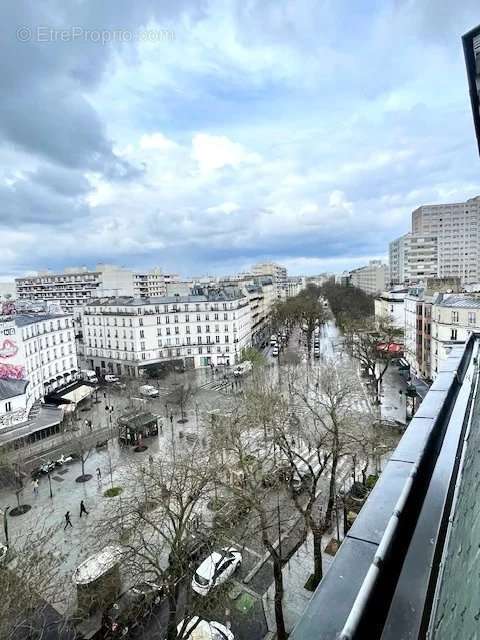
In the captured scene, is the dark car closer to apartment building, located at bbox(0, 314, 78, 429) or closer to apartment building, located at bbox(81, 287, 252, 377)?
apartment building, located at bbox(0, 314, 78, 429)

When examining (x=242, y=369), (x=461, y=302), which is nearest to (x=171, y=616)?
(x=461, y=302)

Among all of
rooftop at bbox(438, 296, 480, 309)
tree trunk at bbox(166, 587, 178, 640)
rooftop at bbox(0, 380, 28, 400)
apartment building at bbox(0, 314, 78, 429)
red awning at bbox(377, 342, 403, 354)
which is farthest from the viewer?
red awning at bbox(377, 342, 403, 354)

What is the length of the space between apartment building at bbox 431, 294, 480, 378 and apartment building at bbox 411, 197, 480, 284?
347 feet

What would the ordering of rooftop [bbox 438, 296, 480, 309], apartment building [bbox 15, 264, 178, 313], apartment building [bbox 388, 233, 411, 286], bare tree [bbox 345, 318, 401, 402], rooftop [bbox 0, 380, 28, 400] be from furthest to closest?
apartment building [bbox 388, 233, 411, 286]
apartment building [bbox 15, 264, 178, 313]
bare tree [bbox 345, 318, 401, 402]
rooftop [bbox 438, 296, 480, 309]
rooftop [bbox 0, 380, 28, 400]

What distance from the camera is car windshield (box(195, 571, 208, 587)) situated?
48.4ft

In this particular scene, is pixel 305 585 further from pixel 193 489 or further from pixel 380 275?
pixel 380 275

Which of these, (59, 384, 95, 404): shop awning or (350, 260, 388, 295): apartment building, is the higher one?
(350, 260, 388, 295): apartment building

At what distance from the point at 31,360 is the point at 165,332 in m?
→ 19.7

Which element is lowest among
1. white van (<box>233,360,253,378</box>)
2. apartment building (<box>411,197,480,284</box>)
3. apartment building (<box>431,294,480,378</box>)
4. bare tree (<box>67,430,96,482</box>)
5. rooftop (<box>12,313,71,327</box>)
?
bare tree (<box>67,430,96,482</box>)

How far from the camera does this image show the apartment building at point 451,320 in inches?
1321

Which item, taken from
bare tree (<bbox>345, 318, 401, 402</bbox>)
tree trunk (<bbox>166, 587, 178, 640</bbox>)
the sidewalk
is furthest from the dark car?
bare tree (<bbox>345, 318, 401, 402</bbox>)

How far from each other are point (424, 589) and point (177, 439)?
98.6 ft

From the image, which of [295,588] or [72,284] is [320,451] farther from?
[72,284]

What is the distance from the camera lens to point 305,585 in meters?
15.5
